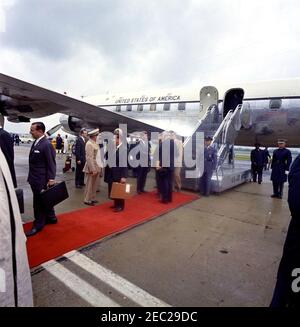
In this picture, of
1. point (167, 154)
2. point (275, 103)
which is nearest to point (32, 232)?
point (167, 154)

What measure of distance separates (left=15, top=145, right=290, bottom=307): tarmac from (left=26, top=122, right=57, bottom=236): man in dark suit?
3.22ft

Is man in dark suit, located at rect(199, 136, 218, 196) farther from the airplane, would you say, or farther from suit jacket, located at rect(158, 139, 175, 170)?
the airplane

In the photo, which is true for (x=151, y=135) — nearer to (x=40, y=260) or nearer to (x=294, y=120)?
(x=294, y=120)

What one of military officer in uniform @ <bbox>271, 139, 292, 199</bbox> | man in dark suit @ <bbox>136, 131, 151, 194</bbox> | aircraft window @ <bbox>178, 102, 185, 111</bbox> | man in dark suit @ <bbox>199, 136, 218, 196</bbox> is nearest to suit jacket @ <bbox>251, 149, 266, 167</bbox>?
military officer in uniform @ <bbox>271, 139, 292, 199</bbox>

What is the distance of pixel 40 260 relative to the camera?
3.37 metres

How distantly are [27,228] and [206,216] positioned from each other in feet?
12.3

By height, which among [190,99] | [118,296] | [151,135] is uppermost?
[190,99]

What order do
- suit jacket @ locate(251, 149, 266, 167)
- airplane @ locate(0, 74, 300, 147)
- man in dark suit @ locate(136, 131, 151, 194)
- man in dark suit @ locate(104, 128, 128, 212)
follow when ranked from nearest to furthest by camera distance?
man in dark suit @ locate(104, 128, 128, 212) → man in dark suit @ locate(136, 131, 151, 194) → airplane @ locate(0, 74, 300, 147) → suit jacket @ locate(251, 149, 266, 167)

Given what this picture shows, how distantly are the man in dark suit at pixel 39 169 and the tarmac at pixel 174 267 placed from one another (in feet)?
3.22

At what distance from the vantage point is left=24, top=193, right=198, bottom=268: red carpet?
12.2 feet

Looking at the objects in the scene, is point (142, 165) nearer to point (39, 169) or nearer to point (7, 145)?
point (39, 169)
